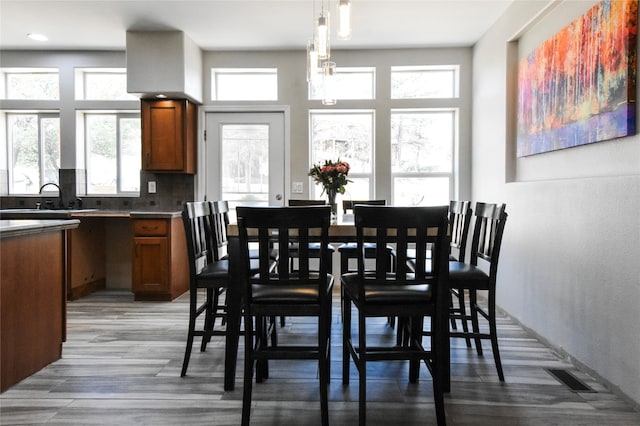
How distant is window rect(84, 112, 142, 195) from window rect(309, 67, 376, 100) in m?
2.25

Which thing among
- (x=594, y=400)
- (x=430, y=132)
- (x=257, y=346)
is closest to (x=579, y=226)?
(x=594, y=400)

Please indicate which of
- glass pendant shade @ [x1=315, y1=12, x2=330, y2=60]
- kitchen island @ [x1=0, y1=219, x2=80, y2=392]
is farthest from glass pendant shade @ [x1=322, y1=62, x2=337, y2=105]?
kitchen island @ [x1=0, y1=219, x2=80, y2=392]

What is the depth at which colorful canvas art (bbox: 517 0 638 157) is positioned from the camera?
211cm

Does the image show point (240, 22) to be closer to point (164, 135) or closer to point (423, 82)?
point (164, 135)

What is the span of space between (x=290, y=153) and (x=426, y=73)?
6.27 ft

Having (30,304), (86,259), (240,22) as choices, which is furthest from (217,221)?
(86,259)

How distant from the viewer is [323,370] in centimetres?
175

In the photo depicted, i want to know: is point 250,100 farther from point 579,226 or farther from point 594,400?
point 594,400

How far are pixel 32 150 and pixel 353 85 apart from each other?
13.1 feet

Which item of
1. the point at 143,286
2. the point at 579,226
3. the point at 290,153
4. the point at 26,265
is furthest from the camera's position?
the point at 290,153

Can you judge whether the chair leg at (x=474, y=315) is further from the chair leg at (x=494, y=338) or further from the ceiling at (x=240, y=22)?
the ceiling at (x=240, y=22)

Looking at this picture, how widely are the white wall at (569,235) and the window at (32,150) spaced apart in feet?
16.6

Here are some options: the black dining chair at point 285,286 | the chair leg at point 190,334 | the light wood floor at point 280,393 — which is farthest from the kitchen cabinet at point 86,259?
the black dining chair at point 285,286

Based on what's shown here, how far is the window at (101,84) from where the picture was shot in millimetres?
4738
